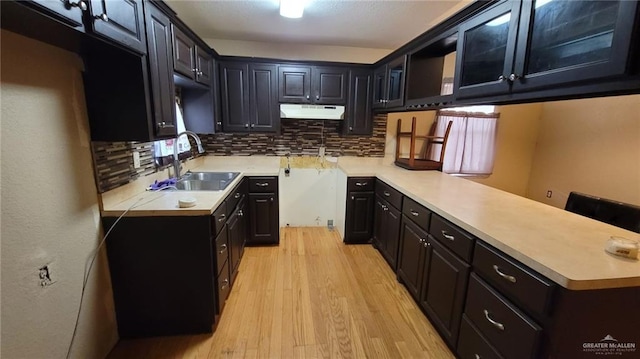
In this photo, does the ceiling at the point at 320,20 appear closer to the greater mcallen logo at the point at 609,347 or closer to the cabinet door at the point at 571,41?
the cabinet door at the point at 571,41

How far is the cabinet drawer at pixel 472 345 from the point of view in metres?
1.32

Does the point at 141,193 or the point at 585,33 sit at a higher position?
the point at 585,33

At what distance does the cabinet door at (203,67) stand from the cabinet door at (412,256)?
2277 millimetres

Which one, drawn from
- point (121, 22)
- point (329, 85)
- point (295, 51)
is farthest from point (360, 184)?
point (121, 22)

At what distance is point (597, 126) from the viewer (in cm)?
349

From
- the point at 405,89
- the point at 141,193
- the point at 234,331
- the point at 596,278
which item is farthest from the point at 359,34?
the point at 234,331

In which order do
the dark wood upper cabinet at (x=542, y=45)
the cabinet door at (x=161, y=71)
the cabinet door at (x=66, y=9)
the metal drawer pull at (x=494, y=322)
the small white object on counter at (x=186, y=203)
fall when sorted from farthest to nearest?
the small white object on counter at (x=186, y=203)
the cabinet door at (x=161, y=71)
the metal drawer pull at (x=494, y=322)
the dark wood upper cabinet at (x=542, y=45)
the cabinet door at (x=66, y=9)

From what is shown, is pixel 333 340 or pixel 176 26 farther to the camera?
pixel 176 26

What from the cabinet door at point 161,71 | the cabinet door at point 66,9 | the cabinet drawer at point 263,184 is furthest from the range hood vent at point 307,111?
the cabinet door at point 66,9

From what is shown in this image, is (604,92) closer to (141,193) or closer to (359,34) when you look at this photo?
(359,34)

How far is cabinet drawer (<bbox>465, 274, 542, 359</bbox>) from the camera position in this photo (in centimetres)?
110

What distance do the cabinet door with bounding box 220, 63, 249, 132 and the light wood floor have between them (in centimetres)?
153

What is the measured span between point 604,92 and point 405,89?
5.26ft

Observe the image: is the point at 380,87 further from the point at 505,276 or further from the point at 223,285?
the point at 223,285
